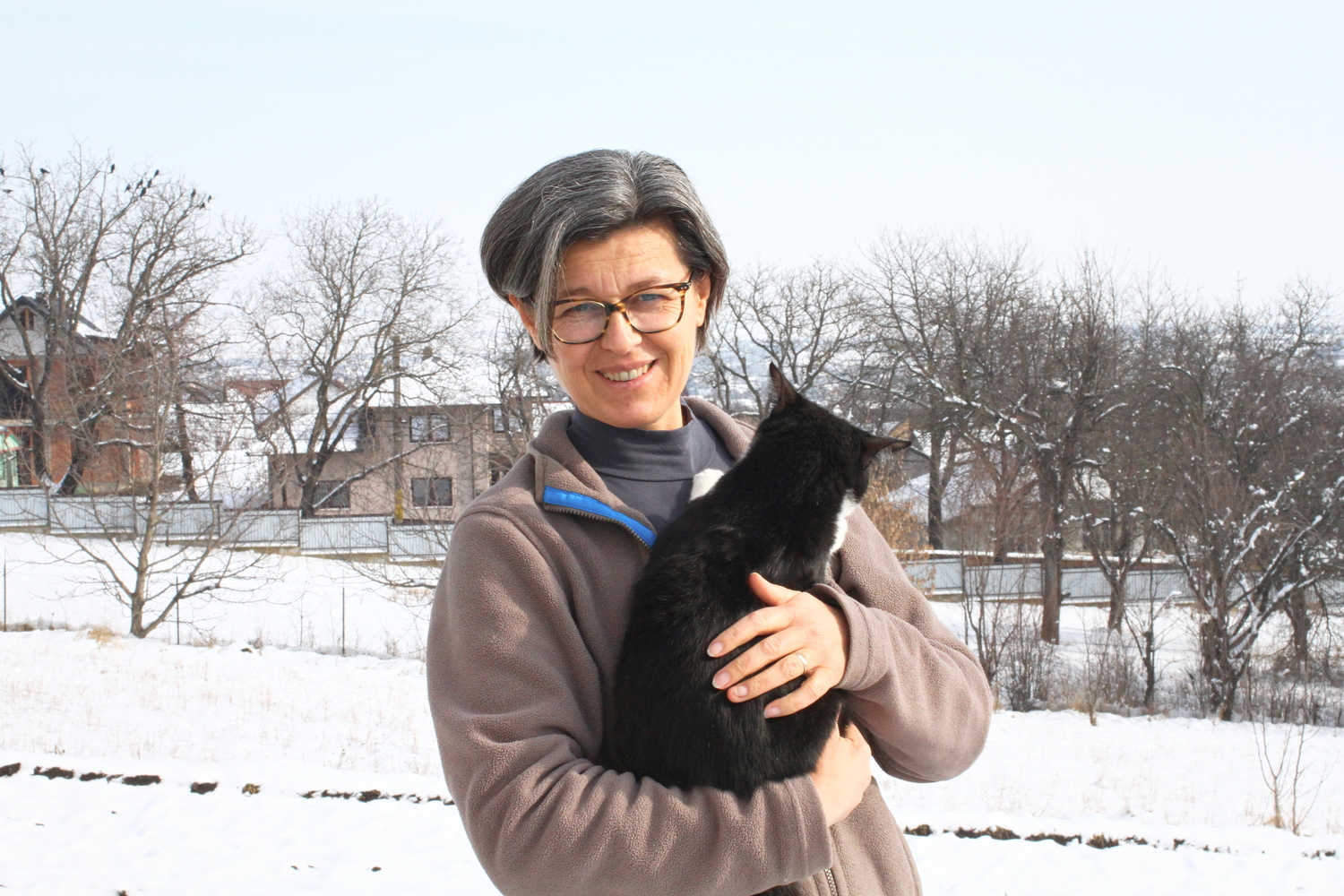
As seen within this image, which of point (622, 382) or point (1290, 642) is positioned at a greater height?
point (622, 382)

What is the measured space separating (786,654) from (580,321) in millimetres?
697

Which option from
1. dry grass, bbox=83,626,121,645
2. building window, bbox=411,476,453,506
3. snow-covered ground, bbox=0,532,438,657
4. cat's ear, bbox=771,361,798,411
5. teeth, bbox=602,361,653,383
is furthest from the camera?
building window, bbox=411,476,453,506

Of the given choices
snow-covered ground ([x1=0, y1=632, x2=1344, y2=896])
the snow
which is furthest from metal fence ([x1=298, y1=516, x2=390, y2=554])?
snow-covered ground ([x1=0, y1=632, x2=1344, y2=896])

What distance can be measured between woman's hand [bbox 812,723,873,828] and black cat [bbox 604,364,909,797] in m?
0.02

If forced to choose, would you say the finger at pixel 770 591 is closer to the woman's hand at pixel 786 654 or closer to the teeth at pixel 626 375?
the woman's hand at pixel 786 654

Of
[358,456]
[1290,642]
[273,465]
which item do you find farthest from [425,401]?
[1290,642]

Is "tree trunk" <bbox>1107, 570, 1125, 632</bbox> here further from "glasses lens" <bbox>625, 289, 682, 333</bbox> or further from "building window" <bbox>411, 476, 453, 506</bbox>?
"glasses lens" <bbox>625, 289, 682, 333</bbox>

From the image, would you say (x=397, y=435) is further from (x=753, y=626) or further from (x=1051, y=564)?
(x=753, y=626)

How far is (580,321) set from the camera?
1.70 meters

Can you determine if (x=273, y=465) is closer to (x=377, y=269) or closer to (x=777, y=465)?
(x=377, y=269)

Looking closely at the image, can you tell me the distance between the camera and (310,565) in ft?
91.5

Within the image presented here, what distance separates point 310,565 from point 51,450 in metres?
17.3

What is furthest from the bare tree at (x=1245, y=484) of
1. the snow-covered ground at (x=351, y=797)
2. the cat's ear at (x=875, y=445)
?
the cat's ear at (x=875, y=445)

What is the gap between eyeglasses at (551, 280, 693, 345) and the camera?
1.69m
